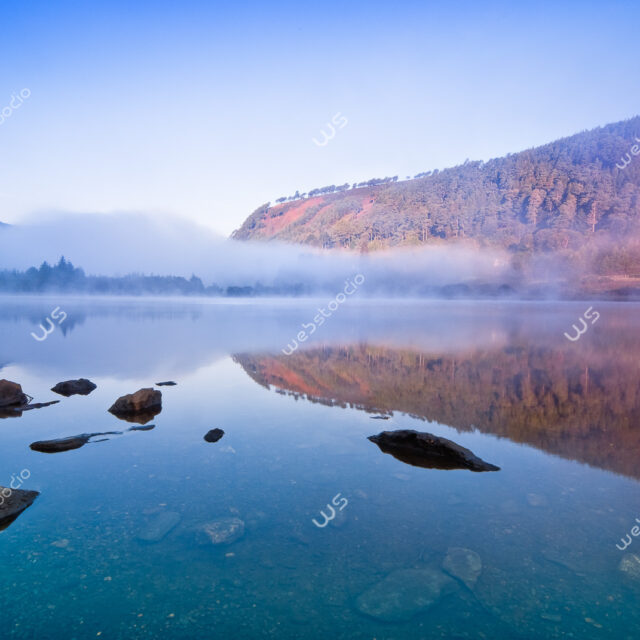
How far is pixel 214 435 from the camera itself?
35.8 ft

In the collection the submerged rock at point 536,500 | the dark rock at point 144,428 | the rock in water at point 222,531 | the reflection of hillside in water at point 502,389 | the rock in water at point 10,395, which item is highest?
the rock in water at point 10,395

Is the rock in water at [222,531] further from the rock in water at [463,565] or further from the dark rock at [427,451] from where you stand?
the dark rock at [427,451]

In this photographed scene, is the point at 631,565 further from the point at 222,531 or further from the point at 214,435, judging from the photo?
the point at 214,435

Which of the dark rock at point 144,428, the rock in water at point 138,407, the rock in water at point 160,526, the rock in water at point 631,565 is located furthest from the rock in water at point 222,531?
the rock in water at point 138,407

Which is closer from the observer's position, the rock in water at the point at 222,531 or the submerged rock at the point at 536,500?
the rock in water at the point at 222,531

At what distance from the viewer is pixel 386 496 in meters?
7.71

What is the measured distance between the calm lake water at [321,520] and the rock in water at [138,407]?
32 cm

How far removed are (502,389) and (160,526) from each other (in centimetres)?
1382

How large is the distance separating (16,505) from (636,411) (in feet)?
53.9

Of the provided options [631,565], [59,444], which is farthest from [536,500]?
[59,444]

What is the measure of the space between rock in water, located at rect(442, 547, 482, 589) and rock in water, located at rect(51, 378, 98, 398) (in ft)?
45.7

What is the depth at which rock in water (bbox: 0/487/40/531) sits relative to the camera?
6699 mm

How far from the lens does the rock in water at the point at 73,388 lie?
15342 millimetres

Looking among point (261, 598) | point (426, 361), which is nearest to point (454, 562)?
point (261, 598)
